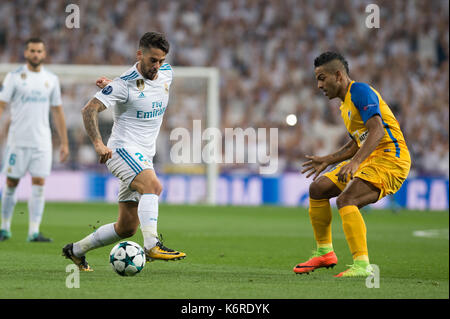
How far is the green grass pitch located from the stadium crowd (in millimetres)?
6121

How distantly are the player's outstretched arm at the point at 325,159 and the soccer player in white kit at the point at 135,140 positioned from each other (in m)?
1.32

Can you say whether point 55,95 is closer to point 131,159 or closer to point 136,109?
point 136,109

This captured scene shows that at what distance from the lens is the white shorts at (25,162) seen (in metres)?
9.86

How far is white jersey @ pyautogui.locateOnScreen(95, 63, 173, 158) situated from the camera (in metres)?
6.54

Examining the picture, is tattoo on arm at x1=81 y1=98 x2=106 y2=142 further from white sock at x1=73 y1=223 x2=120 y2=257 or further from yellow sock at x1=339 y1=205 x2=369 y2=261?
yellow sock at x1=339 y1=205 x2=369 y2=261

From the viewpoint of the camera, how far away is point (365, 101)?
618 cm

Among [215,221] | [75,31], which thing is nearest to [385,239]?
[215,221]

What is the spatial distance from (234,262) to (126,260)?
6.43 ft

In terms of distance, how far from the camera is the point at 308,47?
75.5 ft

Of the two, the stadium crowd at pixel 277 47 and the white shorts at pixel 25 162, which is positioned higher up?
the stadium crowd at pixel 277 47

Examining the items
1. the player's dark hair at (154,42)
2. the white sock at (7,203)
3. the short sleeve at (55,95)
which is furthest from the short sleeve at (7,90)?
the player's dark hair at (154,42)

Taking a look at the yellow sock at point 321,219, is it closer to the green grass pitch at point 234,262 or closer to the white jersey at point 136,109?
the green grass pitch at point 234,262

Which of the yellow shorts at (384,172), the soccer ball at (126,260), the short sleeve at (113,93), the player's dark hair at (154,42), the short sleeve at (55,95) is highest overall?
the player's dark hair at (154,42)

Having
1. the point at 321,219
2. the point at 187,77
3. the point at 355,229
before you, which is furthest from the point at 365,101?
the point at 187,77
